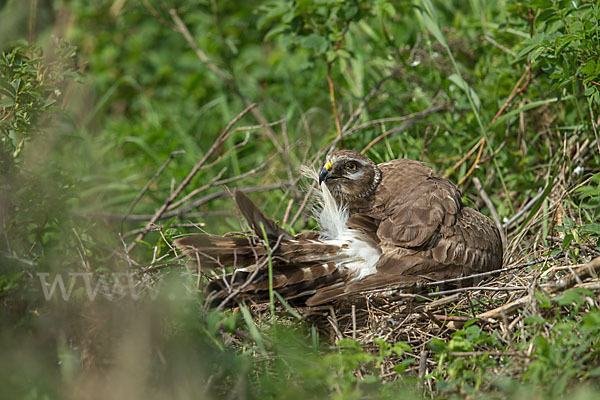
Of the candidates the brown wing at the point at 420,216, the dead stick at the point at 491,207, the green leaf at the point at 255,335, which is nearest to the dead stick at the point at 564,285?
the brown wing at the point at 420,216

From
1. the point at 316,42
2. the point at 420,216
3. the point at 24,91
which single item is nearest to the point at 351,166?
the point at 420,216

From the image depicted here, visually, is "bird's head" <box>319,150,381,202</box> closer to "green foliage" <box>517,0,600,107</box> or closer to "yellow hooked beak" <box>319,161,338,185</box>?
"yellow hooked beak" <box>319,161,338,185</box>

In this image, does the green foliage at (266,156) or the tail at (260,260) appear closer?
the green foliage at (266,156)

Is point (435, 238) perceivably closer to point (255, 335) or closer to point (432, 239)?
point (432, 239)

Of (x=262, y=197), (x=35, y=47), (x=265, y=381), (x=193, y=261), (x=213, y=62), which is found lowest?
(x=262, y=197)

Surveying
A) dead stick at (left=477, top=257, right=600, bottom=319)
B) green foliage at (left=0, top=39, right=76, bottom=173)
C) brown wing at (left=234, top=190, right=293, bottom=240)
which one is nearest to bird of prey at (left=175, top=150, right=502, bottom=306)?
brown wing at (left=234, top=190, right=293, bottom=240)

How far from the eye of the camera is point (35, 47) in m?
3.55

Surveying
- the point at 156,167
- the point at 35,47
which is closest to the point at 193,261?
the point at 35,47

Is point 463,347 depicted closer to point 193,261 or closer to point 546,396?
point 546,396

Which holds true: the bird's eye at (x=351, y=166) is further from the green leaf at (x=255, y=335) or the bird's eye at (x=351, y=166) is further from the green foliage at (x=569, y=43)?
the green leaf at (x=255, y=335)

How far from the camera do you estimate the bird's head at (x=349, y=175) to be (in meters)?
4.07

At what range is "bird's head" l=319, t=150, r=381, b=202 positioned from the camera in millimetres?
4070

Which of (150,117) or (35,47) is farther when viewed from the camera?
(150,117)

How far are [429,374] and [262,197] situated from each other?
3.02 m
